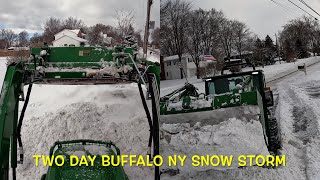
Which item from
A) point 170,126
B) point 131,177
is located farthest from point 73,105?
point 170,126

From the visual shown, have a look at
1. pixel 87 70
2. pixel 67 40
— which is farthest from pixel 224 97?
pixel 67 40

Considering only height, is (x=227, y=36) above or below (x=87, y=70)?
above

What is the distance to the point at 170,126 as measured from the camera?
3256 mm

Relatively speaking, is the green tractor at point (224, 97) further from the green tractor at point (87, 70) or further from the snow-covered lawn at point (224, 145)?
the green tractor at point (87, 70)

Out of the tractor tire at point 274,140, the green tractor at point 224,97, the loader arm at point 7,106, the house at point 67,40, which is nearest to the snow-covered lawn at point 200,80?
the green tractor at point 224,97

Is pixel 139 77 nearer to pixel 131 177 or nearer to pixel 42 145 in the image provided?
pixel 131 177

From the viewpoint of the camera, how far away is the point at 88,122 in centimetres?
480

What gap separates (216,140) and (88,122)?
2.34m

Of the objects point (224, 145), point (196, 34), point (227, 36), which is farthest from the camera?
point (227, 36)

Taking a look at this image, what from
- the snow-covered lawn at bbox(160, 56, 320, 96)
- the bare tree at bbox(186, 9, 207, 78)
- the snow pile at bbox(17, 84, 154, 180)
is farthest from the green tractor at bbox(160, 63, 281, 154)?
the snow pile at bbox(17, 84, 154, 180)

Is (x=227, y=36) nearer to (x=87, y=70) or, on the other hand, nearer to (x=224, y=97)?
(x=224, y=97)

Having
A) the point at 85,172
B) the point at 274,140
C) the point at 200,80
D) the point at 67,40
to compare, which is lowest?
the point at 274,140

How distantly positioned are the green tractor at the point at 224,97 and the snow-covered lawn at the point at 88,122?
917 mm

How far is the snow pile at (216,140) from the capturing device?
2939 mm
